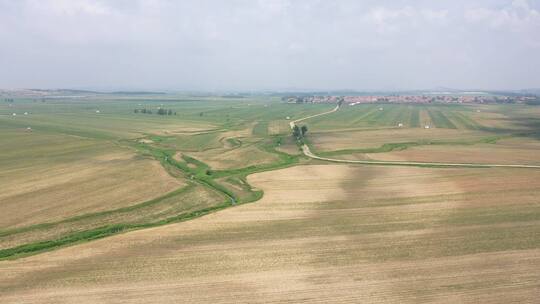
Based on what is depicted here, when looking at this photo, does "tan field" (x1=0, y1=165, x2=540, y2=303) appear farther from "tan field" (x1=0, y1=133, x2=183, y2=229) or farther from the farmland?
"tan field" (x1=0, y1=133, x2=183, y2=229)

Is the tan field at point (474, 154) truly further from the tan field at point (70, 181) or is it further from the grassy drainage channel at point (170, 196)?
the tan field at point (70, 181)

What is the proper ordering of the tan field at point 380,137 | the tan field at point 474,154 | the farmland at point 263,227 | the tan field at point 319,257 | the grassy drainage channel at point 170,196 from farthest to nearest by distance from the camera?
the tan field at point 380,137, the tan field at point 474,154, the grassy drainage channel at point 170,196, the farmland at point 263,227, the tan field at point 319,257

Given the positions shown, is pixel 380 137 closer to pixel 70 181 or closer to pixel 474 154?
pixel 474 154

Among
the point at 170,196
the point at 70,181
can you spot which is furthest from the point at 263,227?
the point at 70,181

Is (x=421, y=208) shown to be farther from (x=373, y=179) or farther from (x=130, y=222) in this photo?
(x=130, y=222)

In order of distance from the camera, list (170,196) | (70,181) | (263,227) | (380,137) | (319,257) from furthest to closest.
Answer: (380,137) → (70,181) → (170,196) → (263,227) → (319,257)

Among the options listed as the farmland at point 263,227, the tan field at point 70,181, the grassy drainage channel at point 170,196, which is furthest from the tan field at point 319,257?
the tan field at point 70,181
